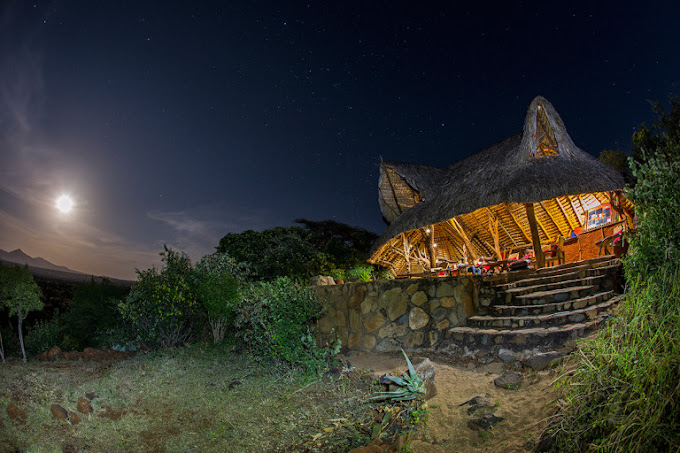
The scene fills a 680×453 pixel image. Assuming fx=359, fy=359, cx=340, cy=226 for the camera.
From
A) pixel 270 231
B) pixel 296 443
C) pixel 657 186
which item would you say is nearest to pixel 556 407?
pixel 657 186

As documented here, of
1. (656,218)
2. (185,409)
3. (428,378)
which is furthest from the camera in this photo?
(185,409)

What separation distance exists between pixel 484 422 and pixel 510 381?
994 millimetres

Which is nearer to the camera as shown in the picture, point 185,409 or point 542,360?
point 542,360

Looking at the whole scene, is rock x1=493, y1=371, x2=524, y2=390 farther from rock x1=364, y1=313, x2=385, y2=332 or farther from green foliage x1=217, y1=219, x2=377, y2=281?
green foliage x1=217, y1=219, x2=377, y2=281

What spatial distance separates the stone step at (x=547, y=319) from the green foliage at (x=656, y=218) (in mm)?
2163

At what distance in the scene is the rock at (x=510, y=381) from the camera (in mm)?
4266

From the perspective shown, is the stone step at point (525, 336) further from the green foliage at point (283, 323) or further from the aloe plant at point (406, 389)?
the green foliage at point (283, 323)

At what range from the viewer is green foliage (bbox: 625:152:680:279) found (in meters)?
3.14

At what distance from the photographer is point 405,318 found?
22.4 feet

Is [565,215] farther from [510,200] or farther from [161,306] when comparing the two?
[161,306]

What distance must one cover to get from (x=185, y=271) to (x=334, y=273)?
4.59 m

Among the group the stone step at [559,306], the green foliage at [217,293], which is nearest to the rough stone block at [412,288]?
the stone step at [559,306]

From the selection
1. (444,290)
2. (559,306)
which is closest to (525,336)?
(559,306)

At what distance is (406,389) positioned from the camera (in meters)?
4.23
